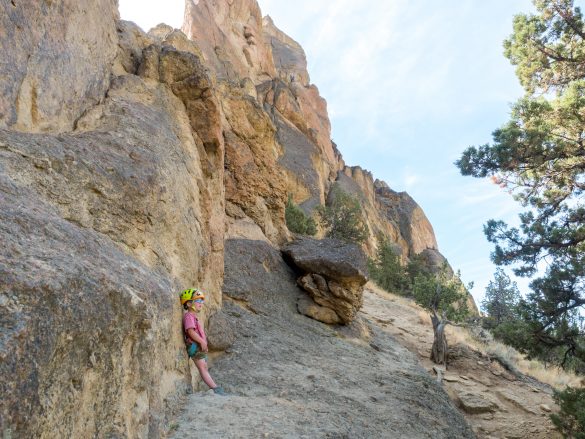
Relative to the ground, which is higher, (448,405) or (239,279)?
(239,279)

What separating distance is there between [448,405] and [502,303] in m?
29.4

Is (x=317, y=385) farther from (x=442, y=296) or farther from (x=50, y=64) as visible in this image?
(x=442, y=296)

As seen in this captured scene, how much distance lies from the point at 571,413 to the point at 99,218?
1091 cm

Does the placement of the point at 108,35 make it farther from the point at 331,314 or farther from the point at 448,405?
the point at 448,405

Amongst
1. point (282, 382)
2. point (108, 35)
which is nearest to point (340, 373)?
point (282, 382)

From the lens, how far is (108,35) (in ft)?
26.2

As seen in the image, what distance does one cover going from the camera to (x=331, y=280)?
12.8m

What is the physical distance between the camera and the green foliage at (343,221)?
25.0 metres

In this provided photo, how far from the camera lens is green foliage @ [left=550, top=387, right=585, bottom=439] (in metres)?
9.75

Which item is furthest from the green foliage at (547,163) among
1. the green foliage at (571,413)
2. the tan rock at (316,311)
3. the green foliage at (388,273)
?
the green foliage at (388,273)

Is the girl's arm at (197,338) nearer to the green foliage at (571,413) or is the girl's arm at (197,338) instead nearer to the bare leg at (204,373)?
the bare leg at (204,373)

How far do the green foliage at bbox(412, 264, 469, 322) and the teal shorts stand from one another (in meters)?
13.2

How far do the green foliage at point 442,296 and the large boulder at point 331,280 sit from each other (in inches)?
253

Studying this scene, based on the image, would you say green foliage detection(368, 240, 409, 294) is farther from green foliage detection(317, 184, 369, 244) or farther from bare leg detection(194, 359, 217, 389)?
bare leg detection(194, 359, 217, 389)
